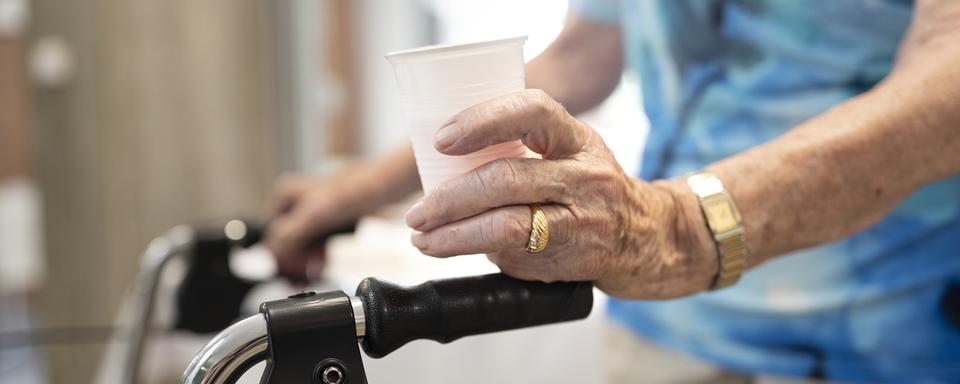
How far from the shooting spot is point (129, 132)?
220 cm

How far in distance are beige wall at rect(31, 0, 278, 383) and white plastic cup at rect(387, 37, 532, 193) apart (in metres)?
1.90

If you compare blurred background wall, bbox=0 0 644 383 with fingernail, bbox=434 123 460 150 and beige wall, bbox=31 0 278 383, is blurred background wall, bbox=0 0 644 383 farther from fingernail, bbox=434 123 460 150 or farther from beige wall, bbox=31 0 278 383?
fingernail, bbox=434 123 460 150

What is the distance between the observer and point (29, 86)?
2084 mm

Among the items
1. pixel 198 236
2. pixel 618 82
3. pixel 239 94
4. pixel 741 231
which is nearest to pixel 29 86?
pixel 239 94

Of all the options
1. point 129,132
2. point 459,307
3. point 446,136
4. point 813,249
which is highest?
point 446,136

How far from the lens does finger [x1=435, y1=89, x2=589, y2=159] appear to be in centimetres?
48

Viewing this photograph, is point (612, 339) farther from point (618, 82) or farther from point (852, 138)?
point (852, 138)

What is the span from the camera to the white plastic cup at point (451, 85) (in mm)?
496

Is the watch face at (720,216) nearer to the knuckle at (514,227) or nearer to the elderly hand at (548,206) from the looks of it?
the elderly hand at (548,206)

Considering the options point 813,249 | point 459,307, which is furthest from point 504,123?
point 813,249

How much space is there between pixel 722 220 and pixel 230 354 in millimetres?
378

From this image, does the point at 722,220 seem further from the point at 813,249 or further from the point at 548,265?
the point at 813,249

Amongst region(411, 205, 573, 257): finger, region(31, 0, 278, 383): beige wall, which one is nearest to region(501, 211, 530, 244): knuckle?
region(411, 205, 573, 257): finger

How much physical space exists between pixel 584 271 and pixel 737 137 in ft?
1.33
